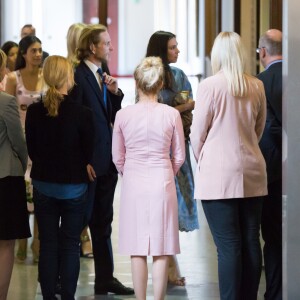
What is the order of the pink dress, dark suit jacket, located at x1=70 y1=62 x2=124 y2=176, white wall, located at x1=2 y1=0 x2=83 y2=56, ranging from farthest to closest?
white wall, located at x1=2 y1=0 x2=83 y2=56 → dark suit jacket, located at x1=70 y1=62 x2=124 y2=176 → the pink dress

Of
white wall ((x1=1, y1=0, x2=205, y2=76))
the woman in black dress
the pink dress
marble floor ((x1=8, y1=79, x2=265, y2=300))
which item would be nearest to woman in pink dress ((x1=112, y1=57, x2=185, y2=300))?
the pink dress

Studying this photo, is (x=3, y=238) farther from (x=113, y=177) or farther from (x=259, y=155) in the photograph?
(x=259, y=155)

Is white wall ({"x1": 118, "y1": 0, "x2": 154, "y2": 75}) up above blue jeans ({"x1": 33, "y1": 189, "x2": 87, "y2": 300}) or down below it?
above

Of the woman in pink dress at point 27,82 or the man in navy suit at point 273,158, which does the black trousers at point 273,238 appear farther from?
the woman in pink dress at point 27,82

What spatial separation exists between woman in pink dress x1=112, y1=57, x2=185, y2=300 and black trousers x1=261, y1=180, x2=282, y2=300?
0.57 meters

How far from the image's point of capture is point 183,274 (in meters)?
7.05

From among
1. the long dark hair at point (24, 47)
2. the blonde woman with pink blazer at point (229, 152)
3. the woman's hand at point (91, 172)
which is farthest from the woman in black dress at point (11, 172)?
the long dark hair at point (24, 47)

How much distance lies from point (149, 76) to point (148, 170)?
496mm

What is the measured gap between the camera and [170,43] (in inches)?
261

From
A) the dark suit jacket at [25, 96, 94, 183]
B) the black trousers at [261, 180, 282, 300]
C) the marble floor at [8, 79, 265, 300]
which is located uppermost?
the dark suit jacket at [25, 96, 94, 183]

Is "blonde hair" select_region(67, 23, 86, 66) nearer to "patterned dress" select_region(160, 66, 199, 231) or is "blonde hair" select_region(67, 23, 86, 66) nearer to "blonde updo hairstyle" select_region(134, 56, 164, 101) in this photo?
"patterned dress" select_region(160, 66, 199, 231)

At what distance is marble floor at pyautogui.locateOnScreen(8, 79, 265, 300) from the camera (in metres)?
6.49

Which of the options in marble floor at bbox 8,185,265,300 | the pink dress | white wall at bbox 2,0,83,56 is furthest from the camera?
white wall at bbox 2,0,83,56

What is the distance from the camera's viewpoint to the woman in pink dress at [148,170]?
559 cm
